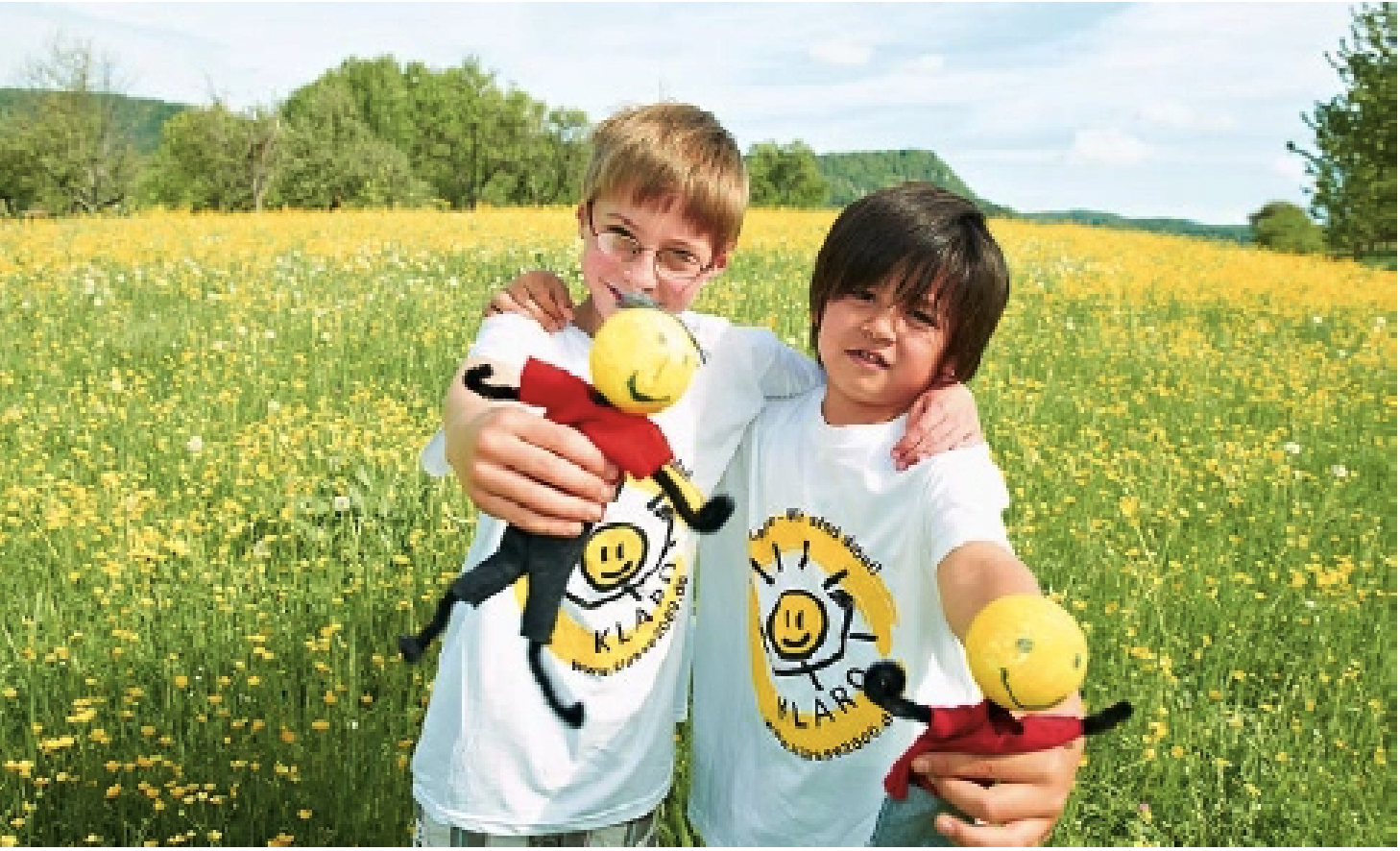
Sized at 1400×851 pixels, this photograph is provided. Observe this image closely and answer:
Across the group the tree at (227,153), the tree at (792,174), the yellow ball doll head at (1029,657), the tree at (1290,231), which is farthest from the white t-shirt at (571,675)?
the tree at (792,174)

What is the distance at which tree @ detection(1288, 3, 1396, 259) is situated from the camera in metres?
24.9

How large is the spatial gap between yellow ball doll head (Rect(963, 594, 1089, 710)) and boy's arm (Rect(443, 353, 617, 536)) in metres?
0.38

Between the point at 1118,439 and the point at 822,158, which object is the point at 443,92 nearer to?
the point at 822,158

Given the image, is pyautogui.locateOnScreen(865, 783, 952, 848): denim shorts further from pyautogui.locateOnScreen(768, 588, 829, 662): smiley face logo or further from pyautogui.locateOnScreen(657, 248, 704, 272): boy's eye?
pyautogui.locateOnScreen(657, 248, 704, 272): boy's eye

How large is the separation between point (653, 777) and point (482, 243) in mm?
11936

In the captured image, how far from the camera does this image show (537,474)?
1112 mm

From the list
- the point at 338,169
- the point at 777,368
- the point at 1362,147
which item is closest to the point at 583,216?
the point at 777,368

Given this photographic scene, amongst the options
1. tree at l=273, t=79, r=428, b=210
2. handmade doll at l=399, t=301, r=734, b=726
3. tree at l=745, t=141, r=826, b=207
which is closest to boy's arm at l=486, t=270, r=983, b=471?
handmade doll at l=399, t=301, r=734, b=726

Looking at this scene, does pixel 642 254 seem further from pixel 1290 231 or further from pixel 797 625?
pixel 1290 231

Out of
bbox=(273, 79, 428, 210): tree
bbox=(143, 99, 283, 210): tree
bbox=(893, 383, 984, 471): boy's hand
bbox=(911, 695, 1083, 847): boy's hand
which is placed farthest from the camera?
bbox=(143, 99, 283, 210): tree

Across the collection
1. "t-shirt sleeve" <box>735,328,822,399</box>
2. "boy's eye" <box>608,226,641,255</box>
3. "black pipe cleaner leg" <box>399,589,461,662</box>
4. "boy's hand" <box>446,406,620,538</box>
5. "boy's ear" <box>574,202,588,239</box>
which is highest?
"boy's ear" <box>574,202,588,239</box>

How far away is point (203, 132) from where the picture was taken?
47438 mm

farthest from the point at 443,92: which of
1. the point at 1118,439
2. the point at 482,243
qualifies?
the point at 1118,439

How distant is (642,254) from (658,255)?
27 mm
